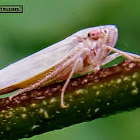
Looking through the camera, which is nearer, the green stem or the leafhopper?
the green stem

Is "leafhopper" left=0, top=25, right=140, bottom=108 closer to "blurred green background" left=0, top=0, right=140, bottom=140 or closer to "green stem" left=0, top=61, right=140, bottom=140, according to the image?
"green stem" left=0, top=61, right=140, bottom=140

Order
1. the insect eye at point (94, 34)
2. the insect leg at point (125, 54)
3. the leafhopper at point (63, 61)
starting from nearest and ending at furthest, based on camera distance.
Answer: the insect leg at point (125, 54) → the leafhopper at point (63, 61) → the insect eye at point (94, 34)

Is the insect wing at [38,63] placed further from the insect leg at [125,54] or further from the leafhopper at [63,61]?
the insect leg at [125,54]

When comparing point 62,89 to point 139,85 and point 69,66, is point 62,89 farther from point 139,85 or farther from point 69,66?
point 69,66

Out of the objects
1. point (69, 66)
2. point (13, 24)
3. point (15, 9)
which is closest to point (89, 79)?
point (69, 66)

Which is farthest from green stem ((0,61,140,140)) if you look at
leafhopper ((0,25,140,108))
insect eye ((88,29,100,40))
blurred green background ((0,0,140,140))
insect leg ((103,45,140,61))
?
blurred green background ((0,0,140,140))

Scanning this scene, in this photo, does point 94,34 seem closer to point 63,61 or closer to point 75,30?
point 63,61

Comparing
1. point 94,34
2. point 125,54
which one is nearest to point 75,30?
point 94,34

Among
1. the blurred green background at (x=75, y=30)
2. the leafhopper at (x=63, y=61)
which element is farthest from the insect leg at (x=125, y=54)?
the blurred green background at (x=75, y=30)
